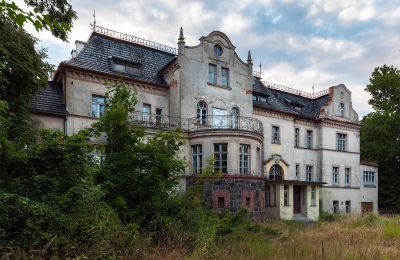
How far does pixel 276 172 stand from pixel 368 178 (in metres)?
11.8

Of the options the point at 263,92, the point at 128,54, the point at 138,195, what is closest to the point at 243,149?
the point at 263,92

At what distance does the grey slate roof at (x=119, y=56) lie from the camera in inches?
877

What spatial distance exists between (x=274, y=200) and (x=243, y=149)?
20.5 ft

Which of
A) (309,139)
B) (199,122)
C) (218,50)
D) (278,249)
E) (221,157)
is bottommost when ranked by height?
(278,249)

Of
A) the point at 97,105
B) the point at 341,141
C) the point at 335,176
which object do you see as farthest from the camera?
the point at 341,141

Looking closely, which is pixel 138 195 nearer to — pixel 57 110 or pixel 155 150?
pixel 155 150

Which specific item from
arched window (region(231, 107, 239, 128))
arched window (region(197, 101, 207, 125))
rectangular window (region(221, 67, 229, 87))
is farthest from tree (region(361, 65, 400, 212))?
arched window (region(197, 101, 207, 125))

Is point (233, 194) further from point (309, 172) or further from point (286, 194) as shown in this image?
point (309, 172)

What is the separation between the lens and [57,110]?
20531mm

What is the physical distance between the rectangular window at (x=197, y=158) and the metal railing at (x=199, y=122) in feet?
3.94

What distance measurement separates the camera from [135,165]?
11945 mm

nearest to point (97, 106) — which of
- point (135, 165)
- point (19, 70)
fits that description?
point (19, 70)

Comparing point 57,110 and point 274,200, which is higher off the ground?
point 57,110

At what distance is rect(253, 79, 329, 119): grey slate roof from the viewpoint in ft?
97.9
